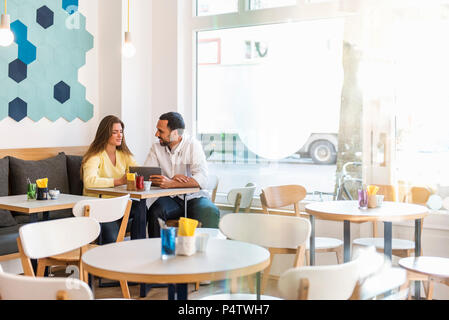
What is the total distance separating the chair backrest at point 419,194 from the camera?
4.00m

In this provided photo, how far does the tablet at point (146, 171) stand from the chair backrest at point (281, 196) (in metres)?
0.80

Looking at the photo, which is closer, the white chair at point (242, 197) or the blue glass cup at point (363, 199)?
the blue glass cup at point (363, 199)

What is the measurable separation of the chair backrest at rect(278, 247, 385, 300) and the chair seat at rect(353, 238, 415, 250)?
1.85 meters

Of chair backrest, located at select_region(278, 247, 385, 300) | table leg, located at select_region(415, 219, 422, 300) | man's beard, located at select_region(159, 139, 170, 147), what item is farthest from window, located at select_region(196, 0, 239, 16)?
chair backrest, located at select_region(278, 247, 385, 300)

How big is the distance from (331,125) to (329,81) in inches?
13.6

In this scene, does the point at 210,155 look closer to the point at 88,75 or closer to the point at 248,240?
the point at 88,75

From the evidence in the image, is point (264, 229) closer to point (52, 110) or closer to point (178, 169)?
point (178, 169)

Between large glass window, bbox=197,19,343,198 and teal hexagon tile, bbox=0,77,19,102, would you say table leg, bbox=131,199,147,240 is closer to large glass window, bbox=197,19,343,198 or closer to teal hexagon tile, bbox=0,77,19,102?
large glass window, bbox=197,19,343,198

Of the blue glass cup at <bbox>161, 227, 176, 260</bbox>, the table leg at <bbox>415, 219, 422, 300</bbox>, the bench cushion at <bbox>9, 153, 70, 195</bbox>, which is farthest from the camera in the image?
the bench cushion at <bbox>9, 153, 70, 195</bbox>

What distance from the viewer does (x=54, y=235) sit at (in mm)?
2490

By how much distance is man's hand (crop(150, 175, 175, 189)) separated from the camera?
4.10 metres

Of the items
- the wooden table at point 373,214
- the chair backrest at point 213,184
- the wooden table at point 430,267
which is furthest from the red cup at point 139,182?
the wooden table at point 430,267

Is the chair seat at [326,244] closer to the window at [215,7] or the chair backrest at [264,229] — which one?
the chair backrest at [264,229]

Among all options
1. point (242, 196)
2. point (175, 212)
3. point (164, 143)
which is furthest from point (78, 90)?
point (242, 196)
